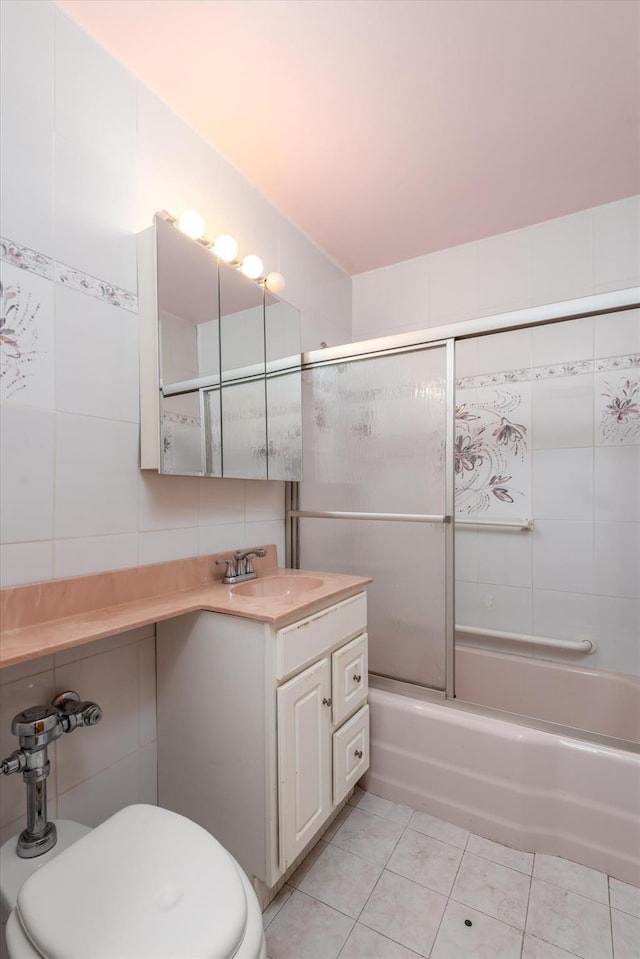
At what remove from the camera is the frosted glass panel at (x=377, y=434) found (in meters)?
1.67

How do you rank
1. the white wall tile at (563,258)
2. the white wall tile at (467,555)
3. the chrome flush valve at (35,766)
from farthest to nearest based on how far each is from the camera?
the white wall tile at (467,555) < the white wall tile at (563,258) < the chrome flush valve at (35,766)

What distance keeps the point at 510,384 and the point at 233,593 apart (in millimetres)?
1678

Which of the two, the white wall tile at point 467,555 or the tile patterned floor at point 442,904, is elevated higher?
the white wall tile at point 467,555

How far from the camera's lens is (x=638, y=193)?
1935 mm

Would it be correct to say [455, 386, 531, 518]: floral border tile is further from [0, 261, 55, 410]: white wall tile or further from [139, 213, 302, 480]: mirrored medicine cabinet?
[0, 261, 55, 410]: white wall tile

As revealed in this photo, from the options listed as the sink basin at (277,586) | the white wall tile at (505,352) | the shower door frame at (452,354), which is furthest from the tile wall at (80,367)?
the white wall tile at (505,352)

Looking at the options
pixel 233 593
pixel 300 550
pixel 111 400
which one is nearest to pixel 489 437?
pixel 300 550

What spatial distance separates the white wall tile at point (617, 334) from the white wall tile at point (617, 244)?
0.48ft

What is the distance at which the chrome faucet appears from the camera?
1.62 m

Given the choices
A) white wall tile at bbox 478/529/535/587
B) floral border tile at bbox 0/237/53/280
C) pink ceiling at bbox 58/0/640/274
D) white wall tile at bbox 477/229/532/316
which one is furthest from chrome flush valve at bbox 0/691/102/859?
white wall tile at bbox 477/229/532/316

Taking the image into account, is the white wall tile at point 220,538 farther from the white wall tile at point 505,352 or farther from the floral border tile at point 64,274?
the white wall tile at point 505,352

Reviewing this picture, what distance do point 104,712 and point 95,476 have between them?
66cm

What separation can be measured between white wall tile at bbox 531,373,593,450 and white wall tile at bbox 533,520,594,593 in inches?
15.2

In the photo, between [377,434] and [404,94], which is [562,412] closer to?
[377,434]
